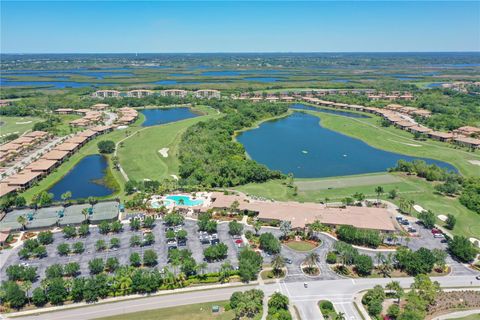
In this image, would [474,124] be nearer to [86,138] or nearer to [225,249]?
[225,249]

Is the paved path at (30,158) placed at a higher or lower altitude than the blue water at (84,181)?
higher

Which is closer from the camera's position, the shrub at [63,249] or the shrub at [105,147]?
the shrub at [63,249]

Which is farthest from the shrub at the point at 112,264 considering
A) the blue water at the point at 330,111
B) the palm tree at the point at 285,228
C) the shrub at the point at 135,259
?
the blue water at the point at 330,111

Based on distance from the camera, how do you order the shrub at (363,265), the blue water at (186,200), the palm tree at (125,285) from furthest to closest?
1. the blue water at (186,200)
2. the shrub at (363,265)
3. the palm tree at (125,285)

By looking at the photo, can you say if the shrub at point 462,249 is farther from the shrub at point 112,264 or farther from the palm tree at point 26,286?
the palm tree at point 26,286

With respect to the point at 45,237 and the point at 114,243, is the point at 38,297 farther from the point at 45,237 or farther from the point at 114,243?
the point at 45,237
